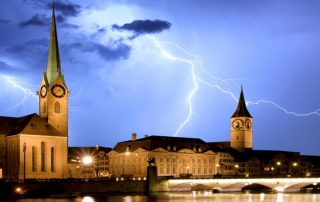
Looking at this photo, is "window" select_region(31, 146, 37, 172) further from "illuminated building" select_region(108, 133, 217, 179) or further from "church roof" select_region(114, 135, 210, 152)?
"church roof" select_region(114, 135, 210, 152)

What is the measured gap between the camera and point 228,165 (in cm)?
16612

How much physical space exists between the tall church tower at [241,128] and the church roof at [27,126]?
7922 centimetres

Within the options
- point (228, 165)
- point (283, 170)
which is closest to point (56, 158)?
point (228, 165)

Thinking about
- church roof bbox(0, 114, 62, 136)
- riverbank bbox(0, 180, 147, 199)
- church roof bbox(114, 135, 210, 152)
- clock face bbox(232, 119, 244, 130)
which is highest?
clock face bbox(232, 119, 244, 130)

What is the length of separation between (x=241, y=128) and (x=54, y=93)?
77358 millimetres

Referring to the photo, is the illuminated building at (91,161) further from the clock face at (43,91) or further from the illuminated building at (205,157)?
the clock face at (43,91)

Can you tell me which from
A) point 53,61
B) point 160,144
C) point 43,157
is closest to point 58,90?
point 53,61

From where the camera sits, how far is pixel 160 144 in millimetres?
144375

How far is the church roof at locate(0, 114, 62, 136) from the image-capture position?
364 ft

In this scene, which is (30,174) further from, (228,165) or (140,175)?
(228,165)

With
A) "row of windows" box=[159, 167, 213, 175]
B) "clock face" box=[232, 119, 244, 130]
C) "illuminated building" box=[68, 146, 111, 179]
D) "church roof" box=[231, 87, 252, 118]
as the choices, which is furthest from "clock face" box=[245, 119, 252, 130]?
"illuminated building" box=[68, 146, 111, 179]

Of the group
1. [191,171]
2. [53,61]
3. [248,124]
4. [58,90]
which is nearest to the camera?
[58,90]

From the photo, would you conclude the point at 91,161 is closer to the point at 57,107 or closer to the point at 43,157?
the point at 57,107

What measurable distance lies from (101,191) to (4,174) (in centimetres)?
2027
